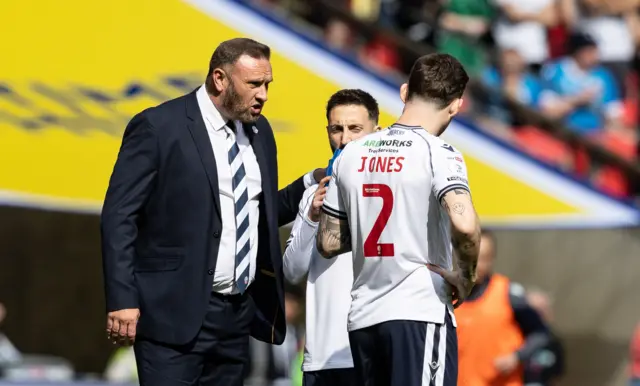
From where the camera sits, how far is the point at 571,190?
11.8 metres

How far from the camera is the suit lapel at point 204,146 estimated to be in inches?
230

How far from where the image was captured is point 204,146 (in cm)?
589

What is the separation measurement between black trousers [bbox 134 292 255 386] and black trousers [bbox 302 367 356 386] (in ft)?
1.09

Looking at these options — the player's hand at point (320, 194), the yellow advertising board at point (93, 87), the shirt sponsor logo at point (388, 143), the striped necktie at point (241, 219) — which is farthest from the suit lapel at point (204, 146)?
the yellow advertising board at point (93, 87)

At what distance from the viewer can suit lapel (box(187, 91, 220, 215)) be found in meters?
5.84

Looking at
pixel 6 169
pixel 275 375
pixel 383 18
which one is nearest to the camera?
pixel 6 169

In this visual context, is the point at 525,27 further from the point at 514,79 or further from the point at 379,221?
the point at 379,221

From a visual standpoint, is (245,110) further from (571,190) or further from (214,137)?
(571,190)

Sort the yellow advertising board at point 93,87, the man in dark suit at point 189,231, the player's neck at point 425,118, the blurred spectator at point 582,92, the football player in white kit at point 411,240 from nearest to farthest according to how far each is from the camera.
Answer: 1. the football player in white kit at point 411,240
2. the player's neck at point 425,118
3. the man in dark suit at point 189,231
4. the yellow advertising board at point 93,87
5. the blurred spectator at point 582,92

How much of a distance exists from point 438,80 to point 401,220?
57 centimetres

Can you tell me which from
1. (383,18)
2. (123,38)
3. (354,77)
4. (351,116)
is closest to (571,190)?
(354,77)

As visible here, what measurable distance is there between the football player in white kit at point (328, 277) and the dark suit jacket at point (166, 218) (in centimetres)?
53

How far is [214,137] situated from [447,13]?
337 inches

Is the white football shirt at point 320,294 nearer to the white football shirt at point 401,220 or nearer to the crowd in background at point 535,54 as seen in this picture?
the white football shirt at point 401,220
